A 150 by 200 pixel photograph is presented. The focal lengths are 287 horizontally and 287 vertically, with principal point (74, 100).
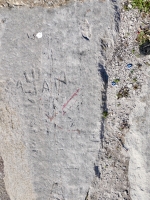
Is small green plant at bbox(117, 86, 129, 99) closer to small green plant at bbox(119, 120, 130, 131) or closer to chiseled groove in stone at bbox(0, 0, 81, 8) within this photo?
small green plant at bbox(119, 120, 130, 131)

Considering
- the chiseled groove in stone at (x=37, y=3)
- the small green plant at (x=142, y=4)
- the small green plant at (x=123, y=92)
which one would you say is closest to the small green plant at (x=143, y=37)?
the small green plant at (x=142, y=4)

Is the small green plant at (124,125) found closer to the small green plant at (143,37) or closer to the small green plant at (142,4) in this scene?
the small green plant at (143,37)

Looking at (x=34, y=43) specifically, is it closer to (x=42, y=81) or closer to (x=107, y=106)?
(x=42, y=81)

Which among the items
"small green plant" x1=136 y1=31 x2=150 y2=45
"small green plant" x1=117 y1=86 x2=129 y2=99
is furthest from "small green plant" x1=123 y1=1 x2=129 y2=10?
"small green plant" x1=117 y1=86 x2=129 y2=99

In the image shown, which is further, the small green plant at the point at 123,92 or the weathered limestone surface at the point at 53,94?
the small green plant at the point at 123,92

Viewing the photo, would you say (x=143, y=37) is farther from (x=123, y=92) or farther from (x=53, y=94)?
(x=53, y=94)

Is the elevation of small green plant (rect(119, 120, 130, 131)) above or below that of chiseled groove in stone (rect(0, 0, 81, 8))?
below

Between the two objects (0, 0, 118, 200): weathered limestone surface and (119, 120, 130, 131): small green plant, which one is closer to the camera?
(0, 0, 118, 200): weathered limestone surface

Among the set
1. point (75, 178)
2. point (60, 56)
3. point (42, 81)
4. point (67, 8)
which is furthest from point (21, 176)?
point (67, 8)

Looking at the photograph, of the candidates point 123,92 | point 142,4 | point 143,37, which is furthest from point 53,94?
point 142,4
